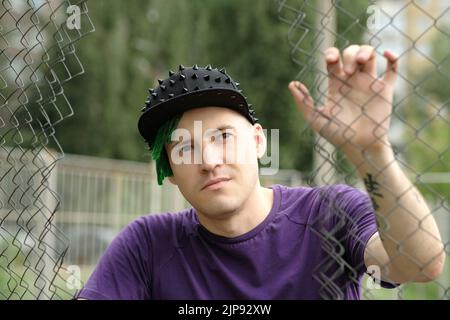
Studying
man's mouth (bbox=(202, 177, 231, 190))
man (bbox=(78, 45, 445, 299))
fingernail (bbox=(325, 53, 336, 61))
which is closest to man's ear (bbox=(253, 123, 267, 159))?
man (bbox=(78, 45, 445, 299))

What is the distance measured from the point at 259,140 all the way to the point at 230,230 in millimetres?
351

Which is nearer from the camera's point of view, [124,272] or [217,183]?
[217,183]

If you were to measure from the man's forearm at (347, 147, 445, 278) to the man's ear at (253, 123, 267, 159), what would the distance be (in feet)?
2.11

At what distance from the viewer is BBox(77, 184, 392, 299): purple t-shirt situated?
7.25 feet

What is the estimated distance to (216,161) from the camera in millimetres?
2262

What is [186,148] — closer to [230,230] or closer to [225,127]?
[225,127]

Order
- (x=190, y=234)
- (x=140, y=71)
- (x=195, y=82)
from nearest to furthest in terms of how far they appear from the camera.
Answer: (x=195, y=82), (x=190, y=234), (x=140, y=71)

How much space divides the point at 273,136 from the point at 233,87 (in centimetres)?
28

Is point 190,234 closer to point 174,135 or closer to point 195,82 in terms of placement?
point 174,135

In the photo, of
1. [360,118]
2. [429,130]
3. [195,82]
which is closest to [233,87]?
[195,82]

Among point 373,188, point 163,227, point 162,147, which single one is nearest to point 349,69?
point 373,188

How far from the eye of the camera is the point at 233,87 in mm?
2355

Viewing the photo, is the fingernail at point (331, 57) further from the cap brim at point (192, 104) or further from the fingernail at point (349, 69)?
the cap brim at point (192, 104)

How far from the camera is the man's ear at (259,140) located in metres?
2.47
